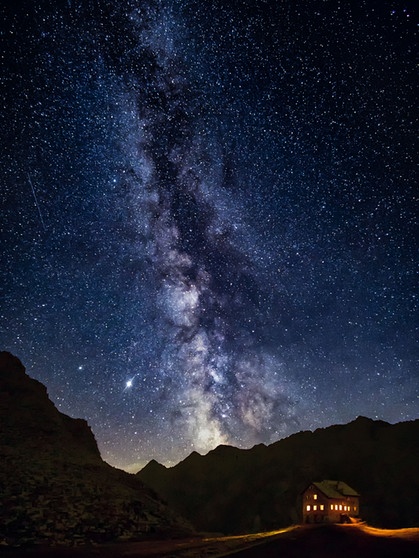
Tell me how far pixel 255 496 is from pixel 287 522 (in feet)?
56.1

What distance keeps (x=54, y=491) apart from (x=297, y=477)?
89.4 meters

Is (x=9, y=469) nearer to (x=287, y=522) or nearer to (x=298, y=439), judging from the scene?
(x=287, y=522)

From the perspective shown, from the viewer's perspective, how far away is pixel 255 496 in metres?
114

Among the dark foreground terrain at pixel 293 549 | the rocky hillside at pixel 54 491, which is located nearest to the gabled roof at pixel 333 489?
the rocky hillside at pixel 54 491

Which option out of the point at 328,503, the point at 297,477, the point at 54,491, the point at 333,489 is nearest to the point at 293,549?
the point at 54,491

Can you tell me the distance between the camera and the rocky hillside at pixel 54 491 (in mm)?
31703

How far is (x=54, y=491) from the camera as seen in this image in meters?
36.8

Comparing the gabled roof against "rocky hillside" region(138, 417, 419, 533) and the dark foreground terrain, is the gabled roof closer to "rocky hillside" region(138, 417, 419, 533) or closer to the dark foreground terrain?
the dark foreground terrain

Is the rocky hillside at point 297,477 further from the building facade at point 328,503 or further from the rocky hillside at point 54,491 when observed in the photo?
the rocky hillside at point 54,491

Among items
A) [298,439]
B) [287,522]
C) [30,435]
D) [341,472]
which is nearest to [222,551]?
[30,435]

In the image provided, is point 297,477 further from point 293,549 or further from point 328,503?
point 293,549

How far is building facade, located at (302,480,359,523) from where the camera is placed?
190 ft

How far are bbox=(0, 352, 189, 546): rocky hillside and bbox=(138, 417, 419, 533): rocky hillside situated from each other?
201 ft

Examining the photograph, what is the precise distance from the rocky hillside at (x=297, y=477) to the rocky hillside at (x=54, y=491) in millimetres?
61142
